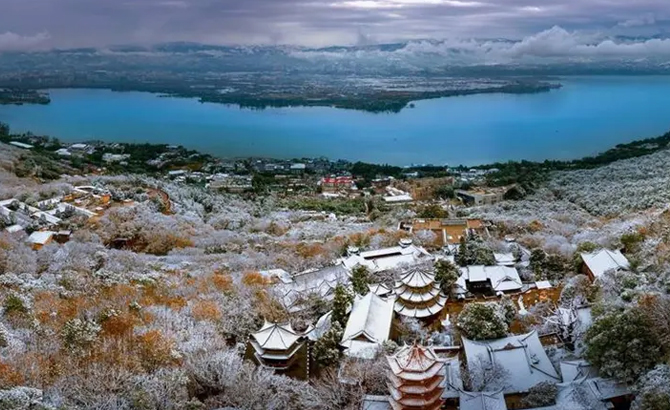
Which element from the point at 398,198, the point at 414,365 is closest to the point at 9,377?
the point at 414,365

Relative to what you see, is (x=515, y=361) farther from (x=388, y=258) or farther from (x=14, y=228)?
(x=14, y=228)

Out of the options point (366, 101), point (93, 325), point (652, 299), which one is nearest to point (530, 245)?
point (652, 299)

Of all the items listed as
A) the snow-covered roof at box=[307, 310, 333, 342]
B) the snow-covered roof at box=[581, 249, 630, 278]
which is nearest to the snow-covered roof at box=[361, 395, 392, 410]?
the snow-covered roof at box=[307, 310, 333, 342]

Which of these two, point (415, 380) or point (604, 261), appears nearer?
point (415, 380)

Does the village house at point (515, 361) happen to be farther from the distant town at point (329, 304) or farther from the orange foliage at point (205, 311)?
the orange foliage at point (205, 311)

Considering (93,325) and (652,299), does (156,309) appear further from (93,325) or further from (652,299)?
(652,299)

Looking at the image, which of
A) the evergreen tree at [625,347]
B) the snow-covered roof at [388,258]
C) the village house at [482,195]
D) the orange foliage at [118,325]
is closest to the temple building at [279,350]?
the orange foliage at [118,325]
